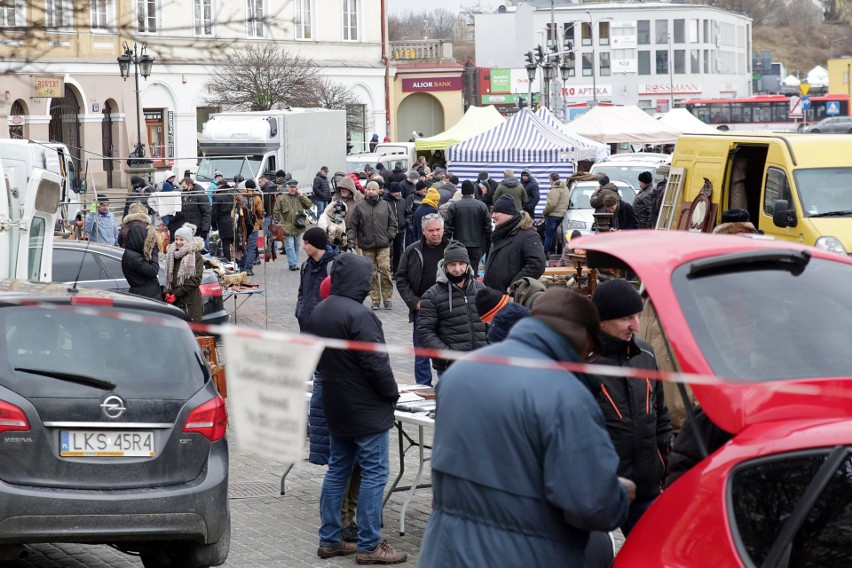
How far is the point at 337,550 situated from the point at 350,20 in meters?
54.5

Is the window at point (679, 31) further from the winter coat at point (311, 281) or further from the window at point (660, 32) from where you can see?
the winter coat at point (311, 281)

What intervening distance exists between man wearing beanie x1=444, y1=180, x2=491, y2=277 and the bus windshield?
421 centimetres

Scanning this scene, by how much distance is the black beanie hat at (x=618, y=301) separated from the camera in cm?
555

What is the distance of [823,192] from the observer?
1409 cm

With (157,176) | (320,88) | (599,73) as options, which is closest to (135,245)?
(157,176)

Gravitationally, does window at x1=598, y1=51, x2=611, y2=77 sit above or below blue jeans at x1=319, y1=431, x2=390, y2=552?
above

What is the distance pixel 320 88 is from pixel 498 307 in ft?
146

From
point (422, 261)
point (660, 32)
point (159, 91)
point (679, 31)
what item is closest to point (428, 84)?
point (159, 91)

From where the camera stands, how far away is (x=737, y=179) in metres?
14.9

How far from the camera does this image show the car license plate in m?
6.37

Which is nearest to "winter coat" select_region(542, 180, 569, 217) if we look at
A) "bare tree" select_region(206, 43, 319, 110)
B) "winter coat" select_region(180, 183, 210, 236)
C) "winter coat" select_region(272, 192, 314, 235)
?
"winter coat" select_region(272, 192, 314, 235)

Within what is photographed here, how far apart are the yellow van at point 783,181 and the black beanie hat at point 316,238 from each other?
5.67 meters

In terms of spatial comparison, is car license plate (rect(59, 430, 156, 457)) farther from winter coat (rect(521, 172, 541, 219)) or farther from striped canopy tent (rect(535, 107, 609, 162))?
striped canopy tent (rect(535, 107, 609, 162))

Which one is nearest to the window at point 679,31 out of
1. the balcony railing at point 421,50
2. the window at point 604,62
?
the window at point 604,62
